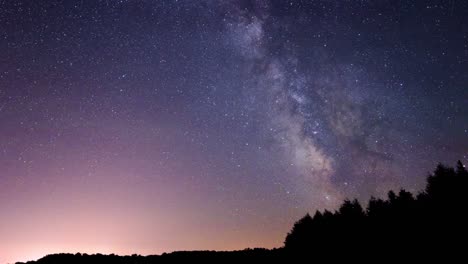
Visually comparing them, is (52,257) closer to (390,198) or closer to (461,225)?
(390,198)

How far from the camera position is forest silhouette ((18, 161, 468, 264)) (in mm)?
23891

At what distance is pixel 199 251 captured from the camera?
47.4 metres

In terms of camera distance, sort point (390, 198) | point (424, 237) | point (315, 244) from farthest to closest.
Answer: point (315, 244) < point (390, 198) < point (424, 237)

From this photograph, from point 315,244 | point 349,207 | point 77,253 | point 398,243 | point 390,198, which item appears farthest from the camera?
point 77,253

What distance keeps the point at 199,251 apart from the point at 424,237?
2944 cm

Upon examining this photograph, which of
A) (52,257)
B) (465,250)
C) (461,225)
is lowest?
(465,250)

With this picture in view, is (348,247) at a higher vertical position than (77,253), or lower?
lower

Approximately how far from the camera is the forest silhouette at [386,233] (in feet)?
78.4

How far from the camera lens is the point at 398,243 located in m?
26.6

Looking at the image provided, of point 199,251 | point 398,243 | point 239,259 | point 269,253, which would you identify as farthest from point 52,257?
point 398,243

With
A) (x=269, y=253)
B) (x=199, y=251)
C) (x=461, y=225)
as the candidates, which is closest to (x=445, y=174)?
(x=461, y=225)

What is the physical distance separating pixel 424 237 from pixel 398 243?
2209mm

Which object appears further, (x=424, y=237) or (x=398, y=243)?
(x=398, y=243)

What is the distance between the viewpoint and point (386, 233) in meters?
28.5
